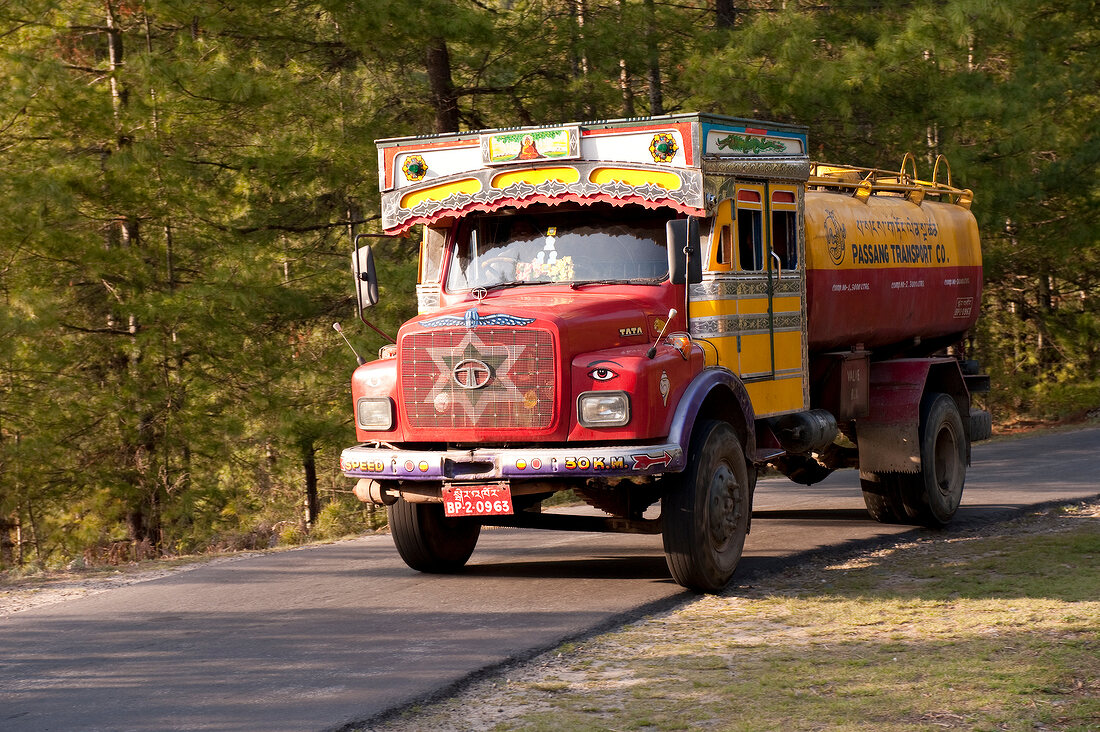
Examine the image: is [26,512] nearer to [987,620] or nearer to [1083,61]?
[987,620]

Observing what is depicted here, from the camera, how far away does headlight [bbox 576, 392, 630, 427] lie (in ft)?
27.7

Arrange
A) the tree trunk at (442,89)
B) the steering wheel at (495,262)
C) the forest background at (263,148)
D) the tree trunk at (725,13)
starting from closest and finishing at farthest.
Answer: the steering wheel at (495,262)
the forest background at (263,148)
the tree trunk at (442,89)
the tree trunk at (725,13)

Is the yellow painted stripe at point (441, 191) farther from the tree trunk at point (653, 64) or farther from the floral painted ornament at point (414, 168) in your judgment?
the tree trunk at point (653, 64)

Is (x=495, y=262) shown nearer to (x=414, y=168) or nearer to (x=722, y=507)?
(x=414, y=168)

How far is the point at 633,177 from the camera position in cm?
939

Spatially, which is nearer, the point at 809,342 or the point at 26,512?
the point at 809,342

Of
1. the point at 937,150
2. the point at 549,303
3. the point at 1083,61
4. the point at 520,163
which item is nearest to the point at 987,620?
the point at 549,303

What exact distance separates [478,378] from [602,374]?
0.82 meters

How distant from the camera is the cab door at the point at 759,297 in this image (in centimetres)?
958

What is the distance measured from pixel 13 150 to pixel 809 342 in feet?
38.9

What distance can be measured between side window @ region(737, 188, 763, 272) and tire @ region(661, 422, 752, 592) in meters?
1.39

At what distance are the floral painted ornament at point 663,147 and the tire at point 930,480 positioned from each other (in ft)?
14.0

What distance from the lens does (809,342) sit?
1104 cm

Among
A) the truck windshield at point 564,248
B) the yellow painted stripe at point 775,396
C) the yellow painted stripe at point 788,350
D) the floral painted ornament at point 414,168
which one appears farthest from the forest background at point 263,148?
the yellow painted stripe at point 788,350
